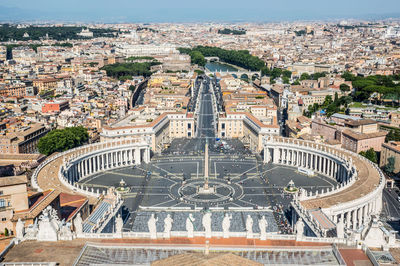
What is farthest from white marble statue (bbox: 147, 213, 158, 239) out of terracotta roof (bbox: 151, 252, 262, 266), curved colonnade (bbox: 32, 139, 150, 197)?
curved colonnade (bbox: 32, 139, 150, 197)

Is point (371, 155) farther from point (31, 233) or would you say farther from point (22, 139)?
point (22, 139)

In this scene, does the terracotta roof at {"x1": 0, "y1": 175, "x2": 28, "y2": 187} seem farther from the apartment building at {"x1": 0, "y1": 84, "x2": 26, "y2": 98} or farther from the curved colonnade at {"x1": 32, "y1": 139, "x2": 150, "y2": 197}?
the apartment building at {"x1": 0, "y1": 84, "x2": 26, "y2": 98}

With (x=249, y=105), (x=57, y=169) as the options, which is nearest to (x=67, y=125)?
(x=57, y=169)

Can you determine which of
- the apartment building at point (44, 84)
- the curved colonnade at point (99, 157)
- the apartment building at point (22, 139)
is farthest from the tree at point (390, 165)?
the apartment building at point (44, 84)

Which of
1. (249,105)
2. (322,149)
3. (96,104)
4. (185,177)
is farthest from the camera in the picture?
(96,104)

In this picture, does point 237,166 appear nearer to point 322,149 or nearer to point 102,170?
point 322,149

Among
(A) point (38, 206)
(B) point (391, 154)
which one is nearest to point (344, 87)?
(B) point (391, 154)
